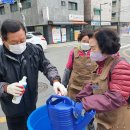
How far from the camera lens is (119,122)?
182cm

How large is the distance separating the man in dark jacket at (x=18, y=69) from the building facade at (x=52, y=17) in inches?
776

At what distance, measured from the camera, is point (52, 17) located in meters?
22.5

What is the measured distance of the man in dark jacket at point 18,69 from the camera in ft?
6.26

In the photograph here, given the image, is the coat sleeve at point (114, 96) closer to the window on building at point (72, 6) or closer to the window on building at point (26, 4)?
the window on building at point (26, 4)

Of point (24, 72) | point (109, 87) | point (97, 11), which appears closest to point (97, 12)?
point (97, 11)

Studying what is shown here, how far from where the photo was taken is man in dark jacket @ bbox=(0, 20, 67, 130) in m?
1.91

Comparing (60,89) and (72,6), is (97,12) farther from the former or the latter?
(60,89)

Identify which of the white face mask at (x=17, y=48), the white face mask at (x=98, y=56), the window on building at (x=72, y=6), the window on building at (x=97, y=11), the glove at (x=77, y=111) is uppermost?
the window on building at (x=72, y=6)

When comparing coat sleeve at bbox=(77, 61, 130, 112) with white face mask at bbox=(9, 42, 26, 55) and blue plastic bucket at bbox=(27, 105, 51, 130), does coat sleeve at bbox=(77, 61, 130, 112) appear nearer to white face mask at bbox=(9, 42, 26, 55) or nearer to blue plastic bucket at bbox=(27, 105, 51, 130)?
blue plastic bucket at bbox=(27, 105, 51, 130)

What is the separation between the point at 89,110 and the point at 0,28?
1.07 m

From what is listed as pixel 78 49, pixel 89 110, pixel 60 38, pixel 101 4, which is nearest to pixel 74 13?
pixel 60 38

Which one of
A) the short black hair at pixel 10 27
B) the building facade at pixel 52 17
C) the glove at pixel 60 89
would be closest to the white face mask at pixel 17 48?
the short black hair at pixel 10 27

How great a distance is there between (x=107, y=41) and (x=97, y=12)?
31758 mm

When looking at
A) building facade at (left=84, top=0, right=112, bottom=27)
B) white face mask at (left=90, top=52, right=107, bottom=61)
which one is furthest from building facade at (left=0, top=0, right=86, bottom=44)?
white face mask at (left=90, top=52, right=107, bottom=61)
